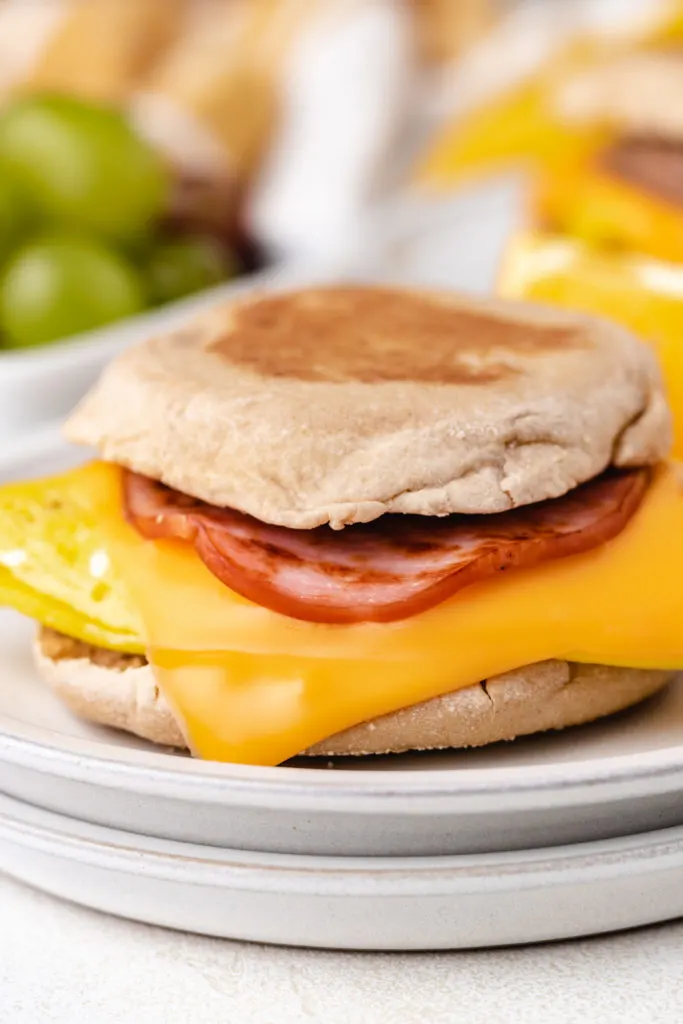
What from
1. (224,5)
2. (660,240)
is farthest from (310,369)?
(224,5)

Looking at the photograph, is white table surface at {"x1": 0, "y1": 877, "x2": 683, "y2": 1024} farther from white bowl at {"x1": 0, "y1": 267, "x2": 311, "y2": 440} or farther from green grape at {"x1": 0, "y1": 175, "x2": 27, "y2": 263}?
green grape at {"x1": 0, "y1": 175, "x2": 27, "y2": 263}

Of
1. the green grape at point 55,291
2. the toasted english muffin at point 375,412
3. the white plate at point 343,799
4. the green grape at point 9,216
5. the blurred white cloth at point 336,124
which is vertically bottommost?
the blurred white cloth at point 336,124

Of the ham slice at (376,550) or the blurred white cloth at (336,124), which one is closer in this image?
the ham slice at (376,550)

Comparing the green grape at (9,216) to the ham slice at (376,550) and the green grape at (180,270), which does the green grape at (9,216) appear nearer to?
the green grape at (180,270)

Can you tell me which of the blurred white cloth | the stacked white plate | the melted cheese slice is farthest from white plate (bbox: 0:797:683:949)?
the blurred white cloth

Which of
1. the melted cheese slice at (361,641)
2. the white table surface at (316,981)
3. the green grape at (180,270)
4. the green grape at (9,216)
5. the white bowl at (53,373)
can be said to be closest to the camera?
the white table surface at (316,981)

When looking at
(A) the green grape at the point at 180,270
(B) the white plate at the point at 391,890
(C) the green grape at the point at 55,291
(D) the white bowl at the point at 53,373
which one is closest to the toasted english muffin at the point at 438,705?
(B) the white plate at the point at 391,890

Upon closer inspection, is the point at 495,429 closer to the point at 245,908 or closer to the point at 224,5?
the point at 245,908
